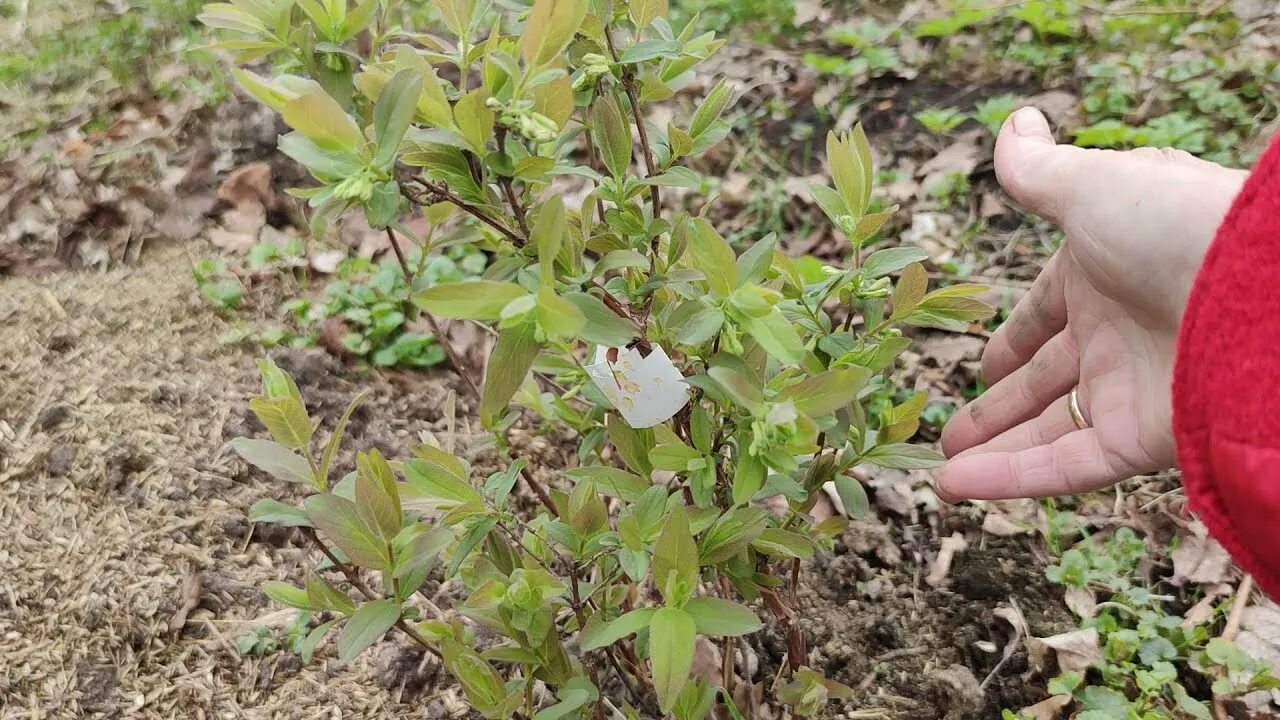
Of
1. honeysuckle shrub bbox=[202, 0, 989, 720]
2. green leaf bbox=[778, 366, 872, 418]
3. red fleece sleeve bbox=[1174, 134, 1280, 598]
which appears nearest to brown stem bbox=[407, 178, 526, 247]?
honeysuckle shrub bbox=[202, 0, 989, 720]

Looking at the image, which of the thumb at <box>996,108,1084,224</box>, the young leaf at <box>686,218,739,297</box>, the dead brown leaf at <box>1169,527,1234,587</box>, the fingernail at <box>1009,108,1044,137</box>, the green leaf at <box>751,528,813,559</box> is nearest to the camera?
the young leaf at <box>686,218,739,297</box>

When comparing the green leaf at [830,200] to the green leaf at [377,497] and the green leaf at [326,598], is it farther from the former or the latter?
the green leaf at [326,598]

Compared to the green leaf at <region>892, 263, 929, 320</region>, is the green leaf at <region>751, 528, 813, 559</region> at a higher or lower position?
lower

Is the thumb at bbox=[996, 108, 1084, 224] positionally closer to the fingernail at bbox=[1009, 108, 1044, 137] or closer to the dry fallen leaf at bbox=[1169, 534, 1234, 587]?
the fingernail at bbox=[1009, 108, 1044, 137]

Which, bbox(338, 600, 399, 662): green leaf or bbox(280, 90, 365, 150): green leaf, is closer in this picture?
bbox(280, 90, 365, 150): green leaf

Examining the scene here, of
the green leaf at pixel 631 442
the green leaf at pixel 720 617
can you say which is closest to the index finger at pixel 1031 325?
the green leaf at pixel 631 442

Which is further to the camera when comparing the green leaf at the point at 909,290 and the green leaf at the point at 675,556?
the green leaf at the point at 909,290
